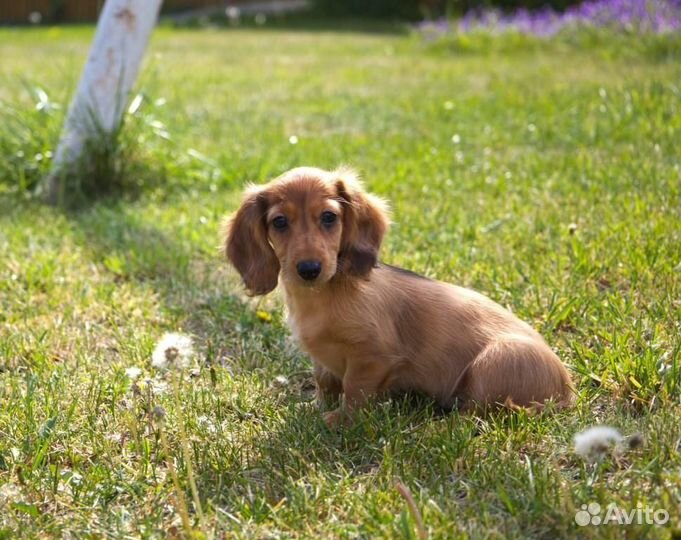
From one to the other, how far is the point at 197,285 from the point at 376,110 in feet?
15.3

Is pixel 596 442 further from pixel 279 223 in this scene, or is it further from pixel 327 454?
pixel 279 223

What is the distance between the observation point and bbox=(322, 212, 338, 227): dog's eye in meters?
2.99

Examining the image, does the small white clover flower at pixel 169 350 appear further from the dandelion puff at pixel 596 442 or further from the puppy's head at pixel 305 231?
the dandelion puff at pixel 596 442

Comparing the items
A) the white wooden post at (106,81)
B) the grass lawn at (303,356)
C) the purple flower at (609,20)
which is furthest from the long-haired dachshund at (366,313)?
the purple flower at (609,20)

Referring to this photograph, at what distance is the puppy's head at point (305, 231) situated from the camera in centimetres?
291

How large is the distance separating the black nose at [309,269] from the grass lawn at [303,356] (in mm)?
507

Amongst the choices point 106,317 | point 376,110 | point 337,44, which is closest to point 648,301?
point 106,317

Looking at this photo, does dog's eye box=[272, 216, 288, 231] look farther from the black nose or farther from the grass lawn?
the grass lawn

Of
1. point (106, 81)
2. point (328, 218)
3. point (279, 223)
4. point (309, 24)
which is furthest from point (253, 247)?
point (309, 24)

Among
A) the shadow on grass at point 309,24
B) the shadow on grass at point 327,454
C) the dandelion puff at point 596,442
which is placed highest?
the shadow on grass at point 309,24

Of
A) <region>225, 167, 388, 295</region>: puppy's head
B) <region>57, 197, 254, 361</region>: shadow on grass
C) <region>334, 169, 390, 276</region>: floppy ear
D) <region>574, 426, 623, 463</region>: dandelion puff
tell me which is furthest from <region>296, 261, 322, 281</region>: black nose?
<region>574, 426, 623, 463</region>: dandelion puff

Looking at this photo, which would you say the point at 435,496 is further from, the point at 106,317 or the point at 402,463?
the point at 106,317

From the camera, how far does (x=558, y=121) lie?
7180 millimetres

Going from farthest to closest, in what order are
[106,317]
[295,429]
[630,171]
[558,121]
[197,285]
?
[558,121]
[630,171]
[197,285]
[106,317]
[295,429]
